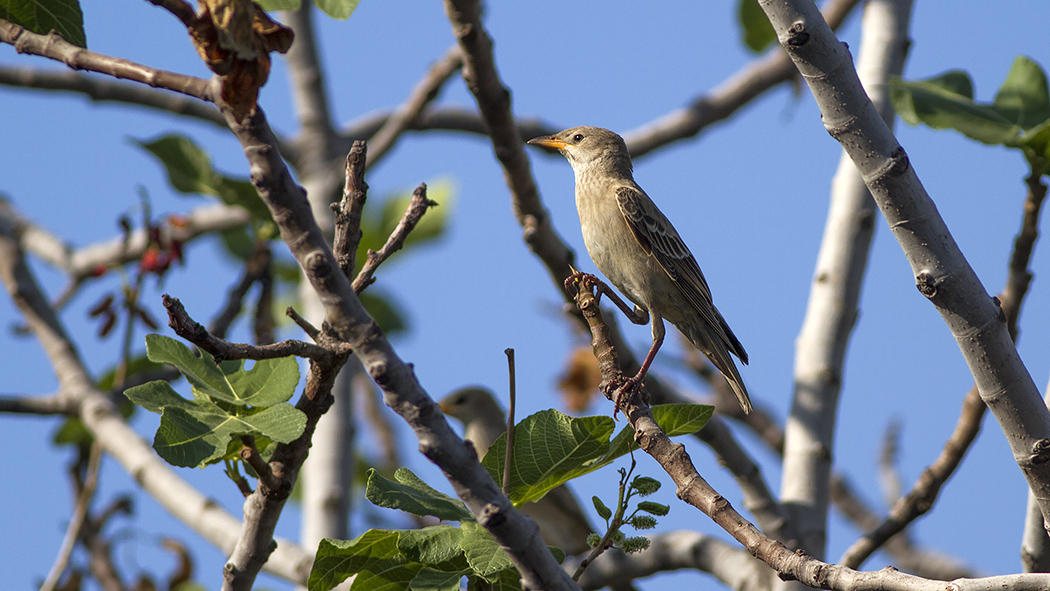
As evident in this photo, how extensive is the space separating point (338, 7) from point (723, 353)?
11.5 feet

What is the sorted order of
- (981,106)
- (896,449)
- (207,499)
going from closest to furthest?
(981,106) < (207,499) < (896,449)

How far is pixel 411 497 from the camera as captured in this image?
2.43m

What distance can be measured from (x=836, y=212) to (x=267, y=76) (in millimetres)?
4732

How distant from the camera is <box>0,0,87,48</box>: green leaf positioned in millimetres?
2547

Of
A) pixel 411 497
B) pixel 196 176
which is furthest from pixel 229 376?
pixel 196 176

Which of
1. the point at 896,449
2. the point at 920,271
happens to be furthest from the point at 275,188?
the point at 896,449

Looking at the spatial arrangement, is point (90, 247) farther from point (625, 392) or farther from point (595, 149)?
point (625, 392)

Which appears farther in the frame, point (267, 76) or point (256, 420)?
point (256, 420)

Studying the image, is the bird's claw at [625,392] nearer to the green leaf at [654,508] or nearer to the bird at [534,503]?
the green leaf at [654,508]

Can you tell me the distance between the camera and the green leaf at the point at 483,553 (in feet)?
7.45

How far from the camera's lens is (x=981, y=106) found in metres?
4.00

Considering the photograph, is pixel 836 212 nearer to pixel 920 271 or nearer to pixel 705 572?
pixel 705 572

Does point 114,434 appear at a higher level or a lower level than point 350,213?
higher

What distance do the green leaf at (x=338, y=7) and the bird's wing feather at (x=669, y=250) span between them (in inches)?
127
